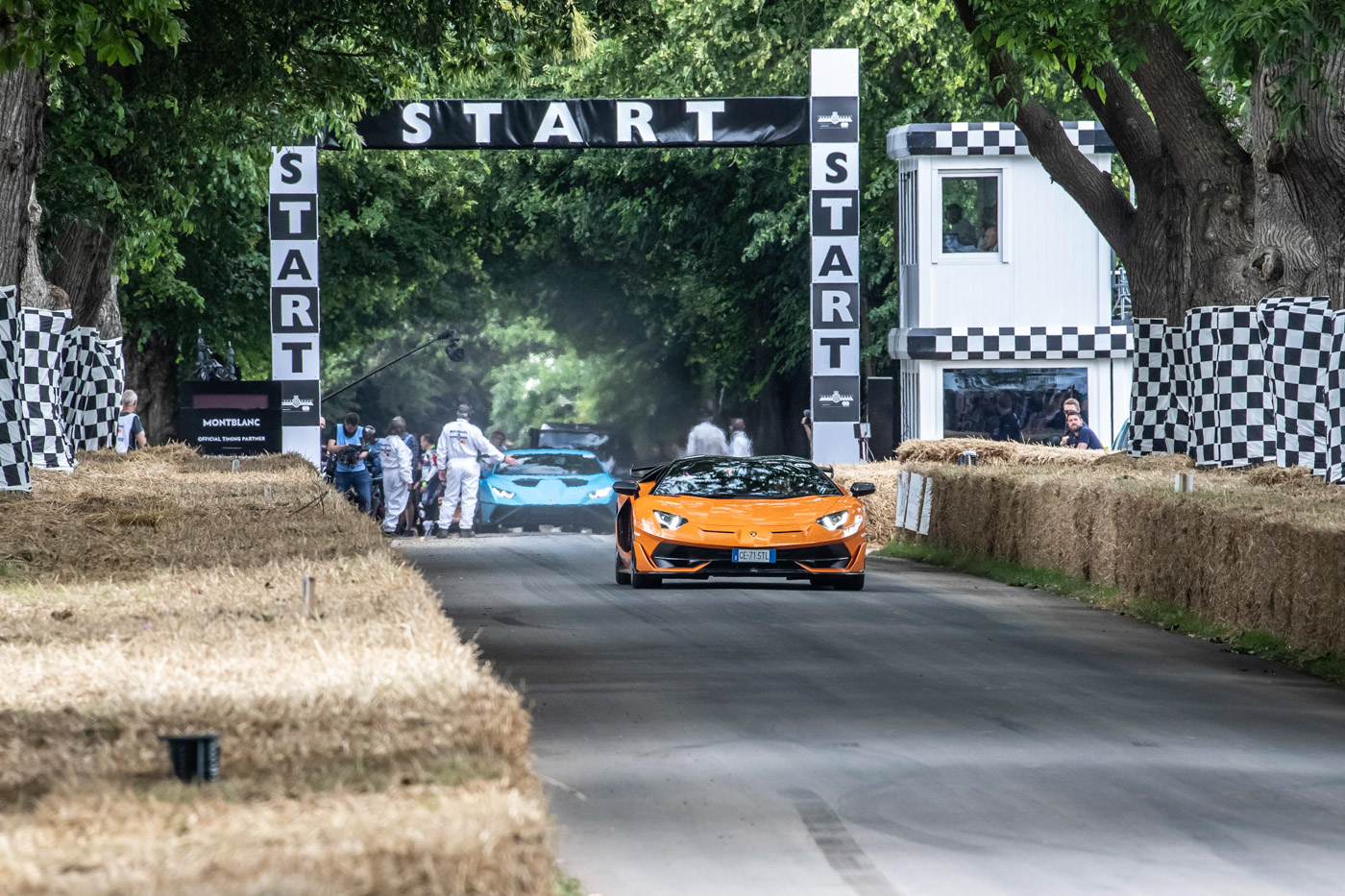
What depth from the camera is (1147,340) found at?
20.9m

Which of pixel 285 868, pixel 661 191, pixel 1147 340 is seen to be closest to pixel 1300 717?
pixel 285 868

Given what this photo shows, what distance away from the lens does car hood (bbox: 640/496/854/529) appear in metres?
16.7

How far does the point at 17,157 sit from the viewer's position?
13898mm

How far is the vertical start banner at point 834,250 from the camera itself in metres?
27.3

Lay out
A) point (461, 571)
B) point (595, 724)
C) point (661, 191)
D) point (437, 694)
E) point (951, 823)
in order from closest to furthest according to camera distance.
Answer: point (437, 694) → point (951, 823) → point (595, 724) → point (461, 571) → point (661, 191)

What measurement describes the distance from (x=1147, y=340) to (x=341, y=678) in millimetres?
17542

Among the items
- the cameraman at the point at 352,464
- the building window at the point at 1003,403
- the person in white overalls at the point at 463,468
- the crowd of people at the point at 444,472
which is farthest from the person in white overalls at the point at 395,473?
the building window at the point at 1003,403

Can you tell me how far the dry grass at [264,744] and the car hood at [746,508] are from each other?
390 inches

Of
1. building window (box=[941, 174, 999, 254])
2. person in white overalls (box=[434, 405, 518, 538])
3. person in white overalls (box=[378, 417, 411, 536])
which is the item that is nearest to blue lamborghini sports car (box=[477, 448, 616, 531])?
person in white overalls (box=[434, 405, 518, 538])

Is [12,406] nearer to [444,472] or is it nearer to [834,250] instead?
[834,250]

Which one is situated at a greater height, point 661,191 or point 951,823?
point 661,191

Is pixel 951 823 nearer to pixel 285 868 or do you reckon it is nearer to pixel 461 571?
pixel 285 868

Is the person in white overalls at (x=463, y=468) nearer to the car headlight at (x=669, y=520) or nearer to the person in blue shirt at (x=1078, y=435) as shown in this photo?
the person in blue shirt at (x=1078, y=435)

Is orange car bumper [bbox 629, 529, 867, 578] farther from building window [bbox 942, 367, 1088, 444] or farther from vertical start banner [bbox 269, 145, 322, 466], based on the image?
building window [bbox 942, 367, 1088, 444]
